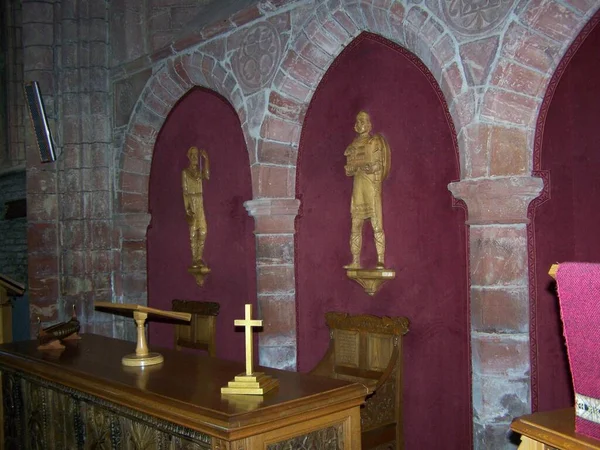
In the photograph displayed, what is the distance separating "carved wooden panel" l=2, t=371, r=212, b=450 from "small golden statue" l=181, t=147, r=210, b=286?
2078 millimetres

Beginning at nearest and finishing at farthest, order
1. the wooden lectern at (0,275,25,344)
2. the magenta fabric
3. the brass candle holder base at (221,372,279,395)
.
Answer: the magenta fabric → the brass candle holder base at (221,372,279,395) → the wooden lectern at (0,275,25,344)

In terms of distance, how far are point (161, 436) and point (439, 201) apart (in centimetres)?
219

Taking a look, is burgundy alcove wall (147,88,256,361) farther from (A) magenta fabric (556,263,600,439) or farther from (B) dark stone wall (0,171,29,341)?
(A) magenta fabric (556,263,600,439)

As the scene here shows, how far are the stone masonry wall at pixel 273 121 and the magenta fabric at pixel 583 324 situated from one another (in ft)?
6.14

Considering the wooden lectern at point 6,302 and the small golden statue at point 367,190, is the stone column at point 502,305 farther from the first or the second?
the wooden lectern at point 6,302

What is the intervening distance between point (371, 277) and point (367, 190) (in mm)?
587

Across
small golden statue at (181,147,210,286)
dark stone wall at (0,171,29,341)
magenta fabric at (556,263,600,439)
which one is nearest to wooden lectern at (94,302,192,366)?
magenta fabric at (556,263,600,439)

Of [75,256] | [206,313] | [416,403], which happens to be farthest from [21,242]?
[416,403]

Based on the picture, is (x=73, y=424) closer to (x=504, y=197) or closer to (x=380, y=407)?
(x=380, y=407)

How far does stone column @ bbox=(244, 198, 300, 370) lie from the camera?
15.5 feet

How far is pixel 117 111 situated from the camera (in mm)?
6109

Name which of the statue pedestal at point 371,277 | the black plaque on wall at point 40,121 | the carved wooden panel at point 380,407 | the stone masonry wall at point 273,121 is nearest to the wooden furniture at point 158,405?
the carved wooden panel at point 380,407

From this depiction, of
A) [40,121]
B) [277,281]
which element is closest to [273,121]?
[277,281]

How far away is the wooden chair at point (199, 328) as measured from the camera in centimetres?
527
